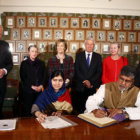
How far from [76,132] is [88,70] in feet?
6.86

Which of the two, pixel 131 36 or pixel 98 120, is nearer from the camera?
pixel 98 120

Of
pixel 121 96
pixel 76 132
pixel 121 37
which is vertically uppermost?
pixel 121 37

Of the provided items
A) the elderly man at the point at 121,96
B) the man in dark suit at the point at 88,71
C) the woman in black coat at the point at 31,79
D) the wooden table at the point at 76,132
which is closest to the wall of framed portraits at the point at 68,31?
the man in dark suit at the point at 88,71

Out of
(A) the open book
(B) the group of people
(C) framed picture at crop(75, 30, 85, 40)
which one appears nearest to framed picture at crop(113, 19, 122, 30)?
(C) framed picture at crop(75, 30, 85, 40)

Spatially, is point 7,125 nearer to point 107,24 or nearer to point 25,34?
point 25,34

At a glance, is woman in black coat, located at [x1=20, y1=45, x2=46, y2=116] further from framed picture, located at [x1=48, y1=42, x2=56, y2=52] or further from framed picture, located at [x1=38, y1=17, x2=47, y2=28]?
framed picture, located at [x1=38, y1=17, x2=47, y2=28]

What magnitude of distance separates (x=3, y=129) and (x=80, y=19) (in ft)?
12.3

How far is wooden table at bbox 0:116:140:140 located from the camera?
1.21 m

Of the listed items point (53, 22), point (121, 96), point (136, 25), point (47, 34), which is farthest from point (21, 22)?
point (121, 96)

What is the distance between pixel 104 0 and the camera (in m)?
4.48

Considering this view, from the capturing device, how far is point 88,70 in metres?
3.32

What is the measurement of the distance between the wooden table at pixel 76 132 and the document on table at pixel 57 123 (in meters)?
0.05

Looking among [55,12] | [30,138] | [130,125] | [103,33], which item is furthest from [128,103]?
[55,12]

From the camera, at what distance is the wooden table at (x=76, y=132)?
1.21m
